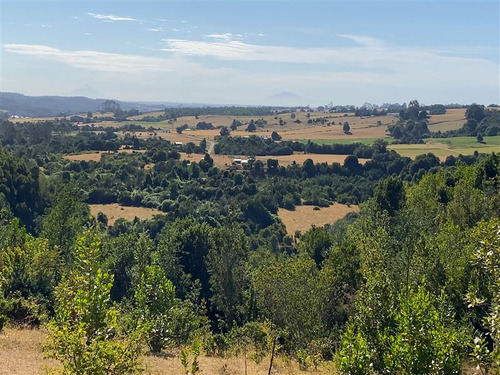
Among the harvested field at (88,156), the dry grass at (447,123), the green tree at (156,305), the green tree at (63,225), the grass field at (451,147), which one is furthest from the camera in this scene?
the dry grass at (447,123)

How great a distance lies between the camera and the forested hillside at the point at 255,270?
1258 cm

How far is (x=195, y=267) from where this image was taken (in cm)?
5541

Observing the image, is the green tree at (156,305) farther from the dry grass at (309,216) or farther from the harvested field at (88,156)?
the harvested field at (88,156)

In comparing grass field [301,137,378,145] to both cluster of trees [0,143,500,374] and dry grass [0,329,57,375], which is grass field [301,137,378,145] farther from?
dry grass [0,329,57,375]

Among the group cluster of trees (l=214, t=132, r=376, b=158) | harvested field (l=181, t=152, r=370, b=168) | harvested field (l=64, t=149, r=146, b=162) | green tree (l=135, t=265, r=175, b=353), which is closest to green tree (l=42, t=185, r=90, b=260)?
green tree (l=135, t=265, r=175, b=353)

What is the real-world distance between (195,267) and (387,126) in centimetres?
15857

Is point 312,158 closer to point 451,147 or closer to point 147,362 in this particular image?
point 451,147

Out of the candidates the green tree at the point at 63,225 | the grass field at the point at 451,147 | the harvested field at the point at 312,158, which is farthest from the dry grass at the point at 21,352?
the grass field at the point at 451,147

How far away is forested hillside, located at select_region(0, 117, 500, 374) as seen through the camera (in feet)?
41.3

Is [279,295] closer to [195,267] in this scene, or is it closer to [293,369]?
[293,369]

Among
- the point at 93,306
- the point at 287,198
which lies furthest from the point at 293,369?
the point at 287,198

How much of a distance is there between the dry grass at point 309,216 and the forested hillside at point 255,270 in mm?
2028

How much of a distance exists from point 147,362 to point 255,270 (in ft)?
71.9

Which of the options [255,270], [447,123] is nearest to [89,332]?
[255,270]
